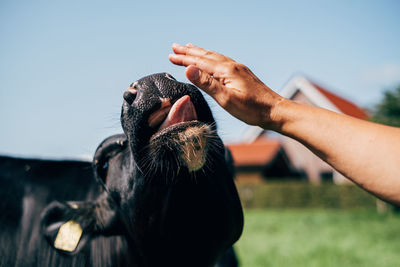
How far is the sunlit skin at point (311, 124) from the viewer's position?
1.60 m

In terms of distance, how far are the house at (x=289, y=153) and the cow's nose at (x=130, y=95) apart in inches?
1139

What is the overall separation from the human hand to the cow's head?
1.13ft

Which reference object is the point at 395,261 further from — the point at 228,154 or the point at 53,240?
the point at 53,240

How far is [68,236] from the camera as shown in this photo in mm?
2715

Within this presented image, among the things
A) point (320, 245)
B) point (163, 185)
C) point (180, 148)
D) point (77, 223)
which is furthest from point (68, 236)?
point (320, 245)

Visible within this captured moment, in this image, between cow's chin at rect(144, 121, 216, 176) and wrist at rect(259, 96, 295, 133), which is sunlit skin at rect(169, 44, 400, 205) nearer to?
wrist at rect(259, 96, 295, 133)

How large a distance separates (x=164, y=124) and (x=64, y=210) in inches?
46.6

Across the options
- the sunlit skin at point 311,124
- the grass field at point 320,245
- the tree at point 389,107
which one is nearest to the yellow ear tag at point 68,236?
the sunlit skin at point 311,124

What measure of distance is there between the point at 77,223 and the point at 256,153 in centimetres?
3258

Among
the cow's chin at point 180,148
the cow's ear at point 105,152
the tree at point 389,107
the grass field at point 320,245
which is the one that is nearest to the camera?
the cow's chin at point 180,148

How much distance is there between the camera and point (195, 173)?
2340 millimetres

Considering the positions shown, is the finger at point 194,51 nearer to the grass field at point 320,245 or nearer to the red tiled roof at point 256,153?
the grass field at point 320,245

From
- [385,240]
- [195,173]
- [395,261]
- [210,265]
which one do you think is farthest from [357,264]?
[195,173]

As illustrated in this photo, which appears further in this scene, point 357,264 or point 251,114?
point 357,264
